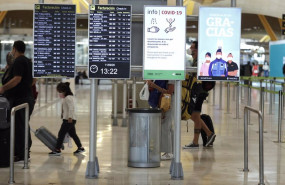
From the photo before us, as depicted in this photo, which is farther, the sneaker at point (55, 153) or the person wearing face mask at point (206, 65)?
the sneaker at point (55, 153)

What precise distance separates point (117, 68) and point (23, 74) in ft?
5.95

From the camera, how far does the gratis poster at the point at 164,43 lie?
745 cm

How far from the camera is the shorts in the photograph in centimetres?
1010

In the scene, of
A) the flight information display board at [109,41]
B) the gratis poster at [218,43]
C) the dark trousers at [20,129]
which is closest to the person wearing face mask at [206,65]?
the gratis poster at [218,43]

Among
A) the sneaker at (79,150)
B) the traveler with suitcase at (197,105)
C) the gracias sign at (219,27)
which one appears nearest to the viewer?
the gracias sign at (219,27)

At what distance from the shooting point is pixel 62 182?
7324mm

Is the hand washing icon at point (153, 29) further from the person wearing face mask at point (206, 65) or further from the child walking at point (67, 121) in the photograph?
the child walking at point (67, 121)

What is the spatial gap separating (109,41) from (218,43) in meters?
1.33

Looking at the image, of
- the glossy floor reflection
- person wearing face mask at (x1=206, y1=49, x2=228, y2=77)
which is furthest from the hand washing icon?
the glossy floor reflection

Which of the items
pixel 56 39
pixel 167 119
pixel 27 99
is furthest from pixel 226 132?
pixel 56 39

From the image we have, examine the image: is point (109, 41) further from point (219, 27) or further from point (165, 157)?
point (165, 157)

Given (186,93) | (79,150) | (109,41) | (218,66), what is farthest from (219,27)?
(79,150)

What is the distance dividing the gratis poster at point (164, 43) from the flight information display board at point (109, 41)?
260 millimetres

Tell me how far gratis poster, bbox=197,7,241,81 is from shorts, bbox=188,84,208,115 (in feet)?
8.42
